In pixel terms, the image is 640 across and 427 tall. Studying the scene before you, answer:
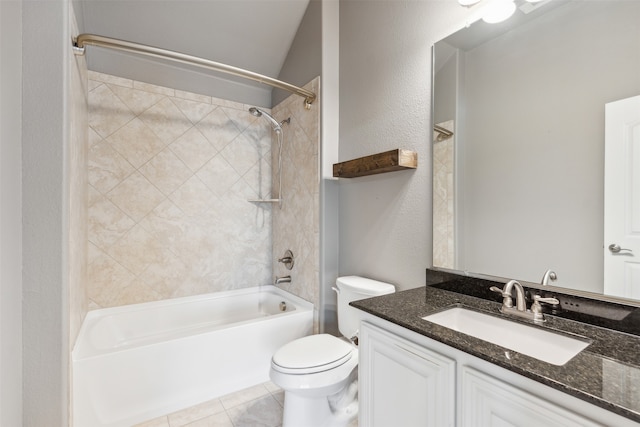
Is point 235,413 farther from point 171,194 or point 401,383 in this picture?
point 171,194

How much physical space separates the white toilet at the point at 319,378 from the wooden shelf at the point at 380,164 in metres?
0.69

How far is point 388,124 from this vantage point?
179cm

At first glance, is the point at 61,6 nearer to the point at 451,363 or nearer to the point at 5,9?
the point at 5,9

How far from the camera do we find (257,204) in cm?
278

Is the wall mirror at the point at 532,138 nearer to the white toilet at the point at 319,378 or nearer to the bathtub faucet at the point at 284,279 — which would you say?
the white toilet at the point at 319,378

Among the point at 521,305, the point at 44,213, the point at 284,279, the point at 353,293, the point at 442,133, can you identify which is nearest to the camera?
the point at 521,305

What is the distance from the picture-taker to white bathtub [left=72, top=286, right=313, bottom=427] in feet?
4.98

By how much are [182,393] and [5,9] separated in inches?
77.5

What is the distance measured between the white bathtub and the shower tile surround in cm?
15

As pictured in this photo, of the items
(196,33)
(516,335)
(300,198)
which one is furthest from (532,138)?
(196,33)

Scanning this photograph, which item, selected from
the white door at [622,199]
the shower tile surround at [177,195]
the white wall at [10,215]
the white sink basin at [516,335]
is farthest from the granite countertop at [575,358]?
the white wall at [10,215]

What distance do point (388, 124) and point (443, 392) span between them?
4.68 feet

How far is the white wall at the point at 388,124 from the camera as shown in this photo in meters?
1.59

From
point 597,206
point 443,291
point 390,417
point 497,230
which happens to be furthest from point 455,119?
point 390,417
